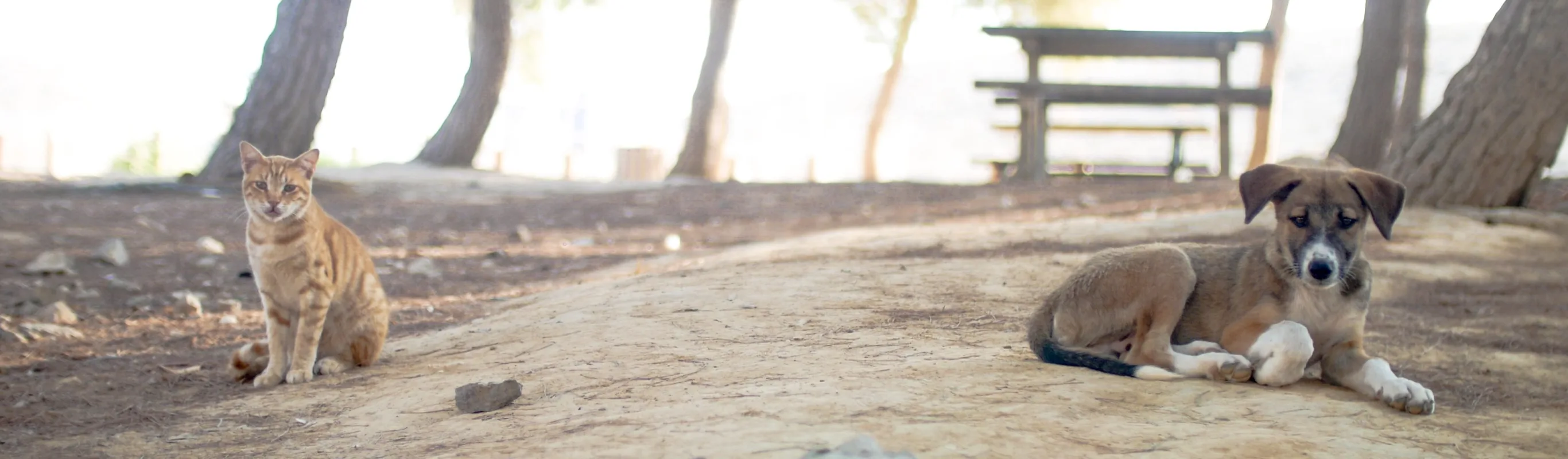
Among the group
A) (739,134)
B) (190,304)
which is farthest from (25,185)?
(739,134)

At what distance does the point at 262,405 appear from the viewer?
537 cm

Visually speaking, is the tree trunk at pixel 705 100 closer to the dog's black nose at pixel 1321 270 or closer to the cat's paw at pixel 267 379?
the cat's paw at pixel 267 379

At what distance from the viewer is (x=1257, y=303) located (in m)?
4.77

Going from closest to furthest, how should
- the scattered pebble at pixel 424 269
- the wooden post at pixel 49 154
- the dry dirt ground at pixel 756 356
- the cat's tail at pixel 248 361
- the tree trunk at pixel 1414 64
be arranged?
the dry dirt ground at pixel 756 356
the cat's tail at pixel 248 361
the scattered pebble at pixel 424 269
the tree trunk at pixel 1414 64
the wooden post at pixel 49 154

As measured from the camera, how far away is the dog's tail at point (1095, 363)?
4590 millimetres

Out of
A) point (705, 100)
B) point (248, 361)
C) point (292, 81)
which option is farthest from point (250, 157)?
point (705, 100)

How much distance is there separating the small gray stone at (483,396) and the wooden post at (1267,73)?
19.1m

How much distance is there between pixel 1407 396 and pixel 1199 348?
0.75 meters

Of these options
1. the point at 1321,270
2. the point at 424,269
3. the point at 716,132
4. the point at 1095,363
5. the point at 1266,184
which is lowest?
the point at 424,269

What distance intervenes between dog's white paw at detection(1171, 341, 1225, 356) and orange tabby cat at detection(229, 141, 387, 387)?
3.79 meters

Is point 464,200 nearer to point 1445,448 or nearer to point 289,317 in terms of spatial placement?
point 289,317

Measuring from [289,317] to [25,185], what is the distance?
9973mm

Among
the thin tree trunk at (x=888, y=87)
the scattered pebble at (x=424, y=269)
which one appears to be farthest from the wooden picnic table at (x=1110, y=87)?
the thin tree trunk at (x=888, y=87)

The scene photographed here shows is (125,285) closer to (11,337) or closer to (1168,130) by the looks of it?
(11,337)
